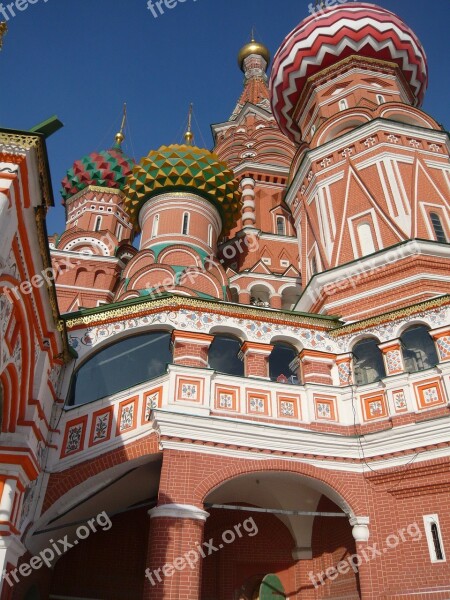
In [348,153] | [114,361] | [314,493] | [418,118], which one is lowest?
→ [314,493]

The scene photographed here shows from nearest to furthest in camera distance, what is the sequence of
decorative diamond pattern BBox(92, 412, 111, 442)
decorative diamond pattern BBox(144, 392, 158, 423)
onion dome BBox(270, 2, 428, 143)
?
decorative diamond pattern BBox(144, 392, 158, 423) → decorative diamond pattern BBox(92, 412, 111, 442) → onion dome BBox(270, 2, 428, 143)

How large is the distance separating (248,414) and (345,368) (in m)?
2.04

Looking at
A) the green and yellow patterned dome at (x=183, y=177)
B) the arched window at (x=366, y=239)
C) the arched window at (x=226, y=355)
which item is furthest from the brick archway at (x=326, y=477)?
the green and yellow patterned dome at (x=183, y=177)

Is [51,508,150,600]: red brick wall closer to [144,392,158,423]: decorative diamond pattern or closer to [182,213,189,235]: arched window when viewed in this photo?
[144,392,158,423]: decorative diamond pattern

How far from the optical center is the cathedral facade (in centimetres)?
691

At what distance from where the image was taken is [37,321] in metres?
7.09

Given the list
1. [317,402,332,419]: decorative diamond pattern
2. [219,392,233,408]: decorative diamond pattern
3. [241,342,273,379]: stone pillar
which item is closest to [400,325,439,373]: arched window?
[317,402,332,419]: decorative diamond pattern

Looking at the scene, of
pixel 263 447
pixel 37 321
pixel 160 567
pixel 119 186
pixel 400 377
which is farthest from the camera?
pixel 119 186

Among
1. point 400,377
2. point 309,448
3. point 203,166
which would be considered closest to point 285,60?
point 203,166

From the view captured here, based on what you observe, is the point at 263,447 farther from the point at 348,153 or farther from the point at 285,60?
the point at 285,60

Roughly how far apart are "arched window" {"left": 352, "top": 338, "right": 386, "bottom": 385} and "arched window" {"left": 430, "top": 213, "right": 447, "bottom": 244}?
3.84 metres

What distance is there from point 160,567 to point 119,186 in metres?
21.0

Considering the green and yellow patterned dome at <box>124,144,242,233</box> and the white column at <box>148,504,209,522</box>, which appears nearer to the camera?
the white column at <box>148,504,209,522</box>

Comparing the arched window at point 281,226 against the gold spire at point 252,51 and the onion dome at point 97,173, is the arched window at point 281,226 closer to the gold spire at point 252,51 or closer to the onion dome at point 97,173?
the onion dome at point 97,173
